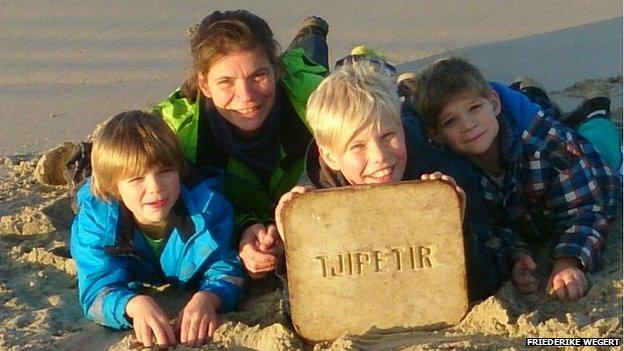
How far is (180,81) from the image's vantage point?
5.75m

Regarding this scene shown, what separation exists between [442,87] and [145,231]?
42.7 inches

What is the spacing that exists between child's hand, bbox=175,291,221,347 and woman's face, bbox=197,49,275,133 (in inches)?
28.7

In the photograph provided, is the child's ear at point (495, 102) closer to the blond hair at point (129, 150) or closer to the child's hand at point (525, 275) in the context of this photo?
the child's hand at point (525, 275)

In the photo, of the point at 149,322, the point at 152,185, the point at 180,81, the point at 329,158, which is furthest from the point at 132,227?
the point at 180,81

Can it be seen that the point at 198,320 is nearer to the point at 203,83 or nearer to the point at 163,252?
the point at 163,252

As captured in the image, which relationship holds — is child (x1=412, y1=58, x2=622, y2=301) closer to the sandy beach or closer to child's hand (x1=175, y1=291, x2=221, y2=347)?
the sandy beach

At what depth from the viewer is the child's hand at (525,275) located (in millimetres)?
3094

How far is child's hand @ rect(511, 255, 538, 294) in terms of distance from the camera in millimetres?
3094

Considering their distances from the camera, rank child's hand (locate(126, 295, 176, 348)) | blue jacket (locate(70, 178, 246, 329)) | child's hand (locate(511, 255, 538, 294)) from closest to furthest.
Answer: child's hand (locate(126, 295, 176, 348)) < child's hand (locate(511, 255, 538, 294)) < blue jacket (locate(70, 178, 246, 329))

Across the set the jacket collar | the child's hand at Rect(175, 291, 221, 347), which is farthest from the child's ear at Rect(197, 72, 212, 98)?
the child's hand at Rect(175, 291, 221, 347)

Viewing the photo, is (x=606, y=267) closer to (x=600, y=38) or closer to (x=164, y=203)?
(x=164, y=203)

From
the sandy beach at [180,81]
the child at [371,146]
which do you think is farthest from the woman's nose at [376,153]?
the sandy beach at [180,81]

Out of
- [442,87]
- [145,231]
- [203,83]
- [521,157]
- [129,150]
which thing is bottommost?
[145,231]

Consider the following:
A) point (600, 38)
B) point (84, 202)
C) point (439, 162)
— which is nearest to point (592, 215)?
point (439, 162)
